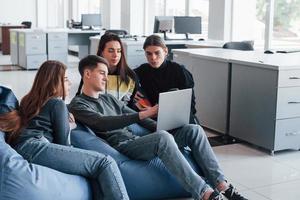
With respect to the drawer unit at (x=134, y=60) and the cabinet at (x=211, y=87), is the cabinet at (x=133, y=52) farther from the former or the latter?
the cabinet at (x=211, y=87)

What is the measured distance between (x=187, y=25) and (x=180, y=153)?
Answer: 5400mm

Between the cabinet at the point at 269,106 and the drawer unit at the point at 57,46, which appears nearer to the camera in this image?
the cabinet at the point at 269,106

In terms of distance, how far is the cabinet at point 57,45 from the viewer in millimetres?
9791

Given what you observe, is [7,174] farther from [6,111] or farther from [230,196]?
[230,196]

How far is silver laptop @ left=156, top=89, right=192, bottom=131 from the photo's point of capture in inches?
115

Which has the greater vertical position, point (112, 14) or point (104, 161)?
point (112, 14)

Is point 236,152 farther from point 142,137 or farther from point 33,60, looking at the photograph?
point 33,60

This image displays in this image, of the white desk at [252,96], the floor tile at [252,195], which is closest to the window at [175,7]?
the white desk at [252,96]

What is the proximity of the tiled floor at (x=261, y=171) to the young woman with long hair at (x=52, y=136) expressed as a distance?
1067 millimetres

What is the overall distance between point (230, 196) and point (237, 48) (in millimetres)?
3454

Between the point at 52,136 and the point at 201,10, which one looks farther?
the point at 201,10

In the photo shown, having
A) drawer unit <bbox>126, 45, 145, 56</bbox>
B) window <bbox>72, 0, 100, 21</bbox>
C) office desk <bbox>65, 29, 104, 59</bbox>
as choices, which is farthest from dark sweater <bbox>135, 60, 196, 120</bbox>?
window <bbox>72, 0, 100, 21</bbox>

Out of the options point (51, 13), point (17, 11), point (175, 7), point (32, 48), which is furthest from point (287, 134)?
point (51, 13)

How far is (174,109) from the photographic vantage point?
3.01 m
